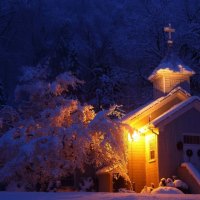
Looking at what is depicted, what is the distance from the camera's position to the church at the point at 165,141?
20.7 meters

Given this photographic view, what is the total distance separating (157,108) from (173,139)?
2709 millimetres

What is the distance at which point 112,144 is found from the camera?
1723 cm

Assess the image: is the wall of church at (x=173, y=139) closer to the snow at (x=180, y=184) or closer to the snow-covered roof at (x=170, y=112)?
the snow-covered roof at (x=170, y=112)

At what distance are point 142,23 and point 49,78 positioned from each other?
966cm

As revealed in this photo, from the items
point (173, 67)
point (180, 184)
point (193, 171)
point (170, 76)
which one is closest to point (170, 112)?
point (193, 171)

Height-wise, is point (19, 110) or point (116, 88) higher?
point (116, 88)

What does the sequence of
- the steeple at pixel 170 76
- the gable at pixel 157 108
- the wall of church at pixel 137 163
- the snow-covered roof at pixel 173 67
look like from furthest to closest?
the snow-covered roof at pixel 173 67 < the steeple at pixel 170 76 < the gable at pixel 157 108 < the wall of church at pixel 137 163

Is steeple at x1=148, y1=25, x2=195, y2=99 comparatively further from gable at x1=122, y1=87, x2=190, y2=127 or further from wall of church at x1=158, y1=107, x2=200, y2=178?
wall of church at x1=158, y1=107, x2=200, y2=178

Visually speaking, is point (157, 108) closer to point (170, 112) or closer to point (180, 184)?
point (170, 112)

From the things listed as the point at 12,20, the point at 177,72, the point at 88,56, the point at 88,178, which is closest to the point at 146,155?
the point at 88,178

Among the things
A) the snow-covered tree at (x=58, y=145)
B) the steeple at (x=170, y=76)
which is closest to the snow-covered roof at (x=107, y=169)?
the snow-covered tree at (x=58, y=145)

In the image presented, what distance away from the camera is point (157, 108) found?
23422mm

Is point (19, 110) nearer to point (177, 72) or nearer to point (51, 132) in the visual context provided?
point (51, 132)

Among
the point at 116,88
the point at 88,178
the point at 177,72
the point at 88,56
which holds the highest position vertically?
the point at 88,56
